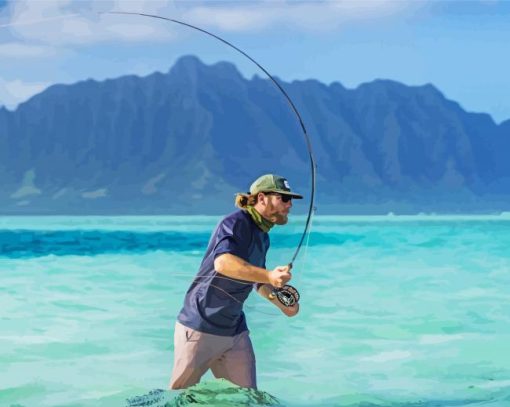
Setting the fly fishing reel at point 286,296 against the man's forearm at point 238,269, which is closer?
the man's forearm at point 238,269

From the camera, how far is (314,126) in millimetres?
170375

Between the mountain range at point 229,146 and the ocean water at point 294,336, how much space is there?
288ft

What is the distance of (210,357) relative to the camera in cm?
506

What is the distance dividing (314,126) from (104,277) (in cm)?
14787

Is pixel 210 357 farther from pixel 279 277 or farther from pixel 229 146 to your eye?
pixel 229 146

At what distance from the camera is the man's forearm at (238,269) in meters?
4.64

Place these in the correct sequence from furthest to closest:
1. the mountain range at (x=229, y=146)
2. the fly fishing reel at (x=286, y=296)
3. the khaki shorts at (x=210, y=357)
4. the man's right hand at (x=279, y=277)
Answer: the mountain range at (x=229, y=146) < the fly fishing reel at (x=286, y=296) < the khaki shorts at (x=210, y=357) < the man's right hand at (x=279, y=277)

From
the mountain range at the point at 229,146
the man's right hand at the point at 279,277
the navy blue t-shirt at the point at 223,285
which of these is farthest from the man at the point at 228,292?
the mountain range at the point at 229,146

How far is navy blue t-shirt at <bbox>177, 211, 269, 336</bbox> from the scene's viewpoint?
4.85m

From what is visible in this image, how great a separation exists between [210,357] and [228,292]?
0.32 metres

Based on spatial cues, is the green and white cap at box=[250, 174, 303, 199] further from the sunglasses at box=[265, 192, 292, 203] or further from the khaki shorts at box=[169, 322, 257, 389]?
the khaki shorts at box=[169, 322, 257, 389]

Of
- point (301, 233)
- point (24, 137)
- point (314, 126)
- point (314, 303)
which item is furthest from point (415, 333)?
point (314, 126)

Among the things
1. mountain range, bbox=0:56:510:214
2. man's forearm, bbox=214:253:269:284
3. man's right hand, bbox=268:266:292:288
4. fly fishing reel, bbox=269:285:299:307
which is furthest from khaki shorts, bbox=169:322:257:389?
mountain range, bbox=0:56:510:214

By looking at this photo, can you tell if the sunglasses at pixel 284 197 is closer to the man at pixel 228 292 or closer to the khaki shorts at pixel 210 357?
the man at pixel 228 292
